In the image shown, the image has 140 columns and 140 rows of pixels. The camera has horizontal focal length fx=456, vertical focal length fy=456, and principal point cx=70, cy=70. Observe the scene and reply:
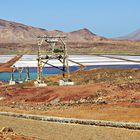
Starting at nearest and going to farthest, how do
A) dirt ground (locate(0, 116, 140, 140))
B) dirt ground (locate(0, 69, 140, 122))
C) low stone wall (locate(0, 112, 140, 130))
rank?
dirt ground (locate(0, 116, 140, 140)) < low stone wall (locate(0, 112, 140, 130)) < dirt ground (locate(0, 69, 140, 122))

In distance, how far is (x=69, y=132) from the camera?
18.7 m

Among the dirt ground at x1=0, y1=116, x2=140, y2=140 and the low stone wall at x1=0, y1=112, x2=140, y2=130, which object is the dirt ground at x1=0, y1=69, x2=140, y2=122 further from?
the dirt ground at x1=0, y1=116, x2=140, y2=140

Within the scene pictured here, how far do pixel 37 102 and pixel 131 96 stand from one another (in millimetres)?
6647

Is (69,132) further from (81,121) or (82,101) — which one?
(82,101)

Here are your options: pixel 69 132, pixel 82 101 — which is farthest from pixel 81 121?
pixel 82 101

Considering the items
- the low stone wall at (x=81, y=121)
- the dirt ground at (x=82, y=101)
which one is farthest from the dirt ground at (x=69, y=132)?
the dirt ground at (x=82, y=101)

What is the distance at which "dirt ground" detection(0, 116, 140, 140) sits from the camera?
1753 centimetres

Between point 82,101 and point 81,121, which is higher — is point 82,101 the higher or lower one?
the lower one

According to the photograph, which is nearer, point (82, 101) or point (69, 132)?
point (69, 132)

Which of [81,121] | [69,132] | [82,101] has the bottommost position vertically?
[82,101]

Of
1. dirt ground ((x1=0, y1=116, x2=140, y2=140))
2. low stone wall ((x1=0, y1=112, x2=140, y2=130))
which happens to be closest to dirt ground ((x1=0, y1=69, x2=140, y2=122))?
low stone wall ((x1=0, y1=112, x2=140, y2=130))

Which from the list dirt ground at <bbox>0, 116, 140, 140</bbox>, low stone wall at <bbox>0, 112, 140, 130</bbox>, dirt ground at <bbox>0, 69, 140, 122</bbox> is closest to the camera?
dirt ground at <bbox>0, 116, 140, 140</bbox>

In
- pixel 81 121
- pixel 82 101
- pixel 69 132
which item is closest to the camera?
pixel 69 132

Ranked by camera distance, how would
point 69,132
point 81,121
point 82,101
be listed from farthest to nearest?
1. point 82,101
2. point 81,121
3. point 69,132
